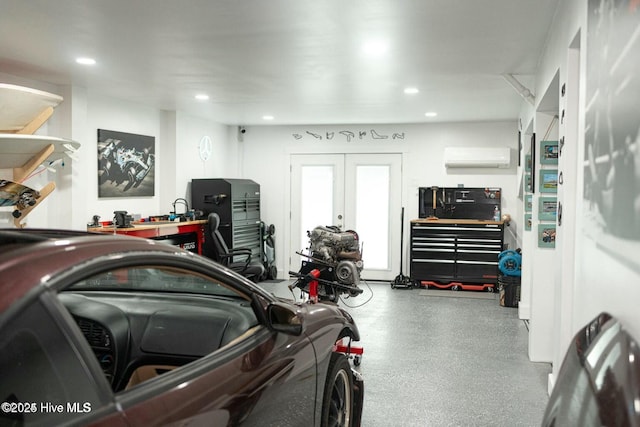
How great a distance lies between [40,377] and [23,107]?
12.6 feet

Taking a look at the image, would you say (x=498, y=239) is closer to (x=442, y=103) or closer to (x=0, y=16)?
(x=442, y=103)

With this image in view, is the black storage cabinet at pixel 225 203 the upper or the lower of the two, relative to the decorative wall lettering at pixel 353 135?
lower

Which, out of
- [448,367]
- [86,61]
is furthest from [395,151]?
[86,61]

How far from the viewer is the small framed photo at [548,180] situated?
13.3ft

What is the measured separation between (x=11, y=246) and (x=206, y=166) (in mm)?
6839

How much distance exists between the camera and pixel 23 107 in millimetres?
4180

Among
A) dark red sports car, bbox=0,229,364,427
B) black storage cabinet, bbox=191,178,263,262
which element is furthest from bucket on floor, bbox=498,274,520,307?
dark red sports car, bbox=0,229,364,427

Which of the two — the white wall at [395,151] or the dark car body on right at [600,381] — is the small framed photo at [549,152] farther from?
the white wall at [395,151]

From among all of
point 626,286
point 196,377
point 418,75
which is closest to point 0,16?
point 196,377

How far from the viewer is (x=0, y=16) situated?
3.16m

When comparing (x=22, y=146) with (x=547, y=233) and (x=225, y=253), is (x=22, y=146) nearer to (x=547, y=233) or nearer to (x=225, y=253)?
(x=225, y=253)

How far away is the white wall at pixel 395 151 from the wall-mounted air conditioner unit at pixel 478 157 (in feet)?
0.57

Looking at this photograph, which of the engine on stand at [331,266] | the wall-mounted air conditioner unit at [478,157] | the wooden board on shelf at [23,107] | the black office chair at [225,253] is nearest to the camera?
the wooden board on shelf at [23,107]

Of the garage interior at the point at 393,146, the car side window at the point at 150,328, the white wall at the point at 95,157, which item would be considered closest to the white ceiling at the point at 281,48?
the garage interior at the point at 393,146
